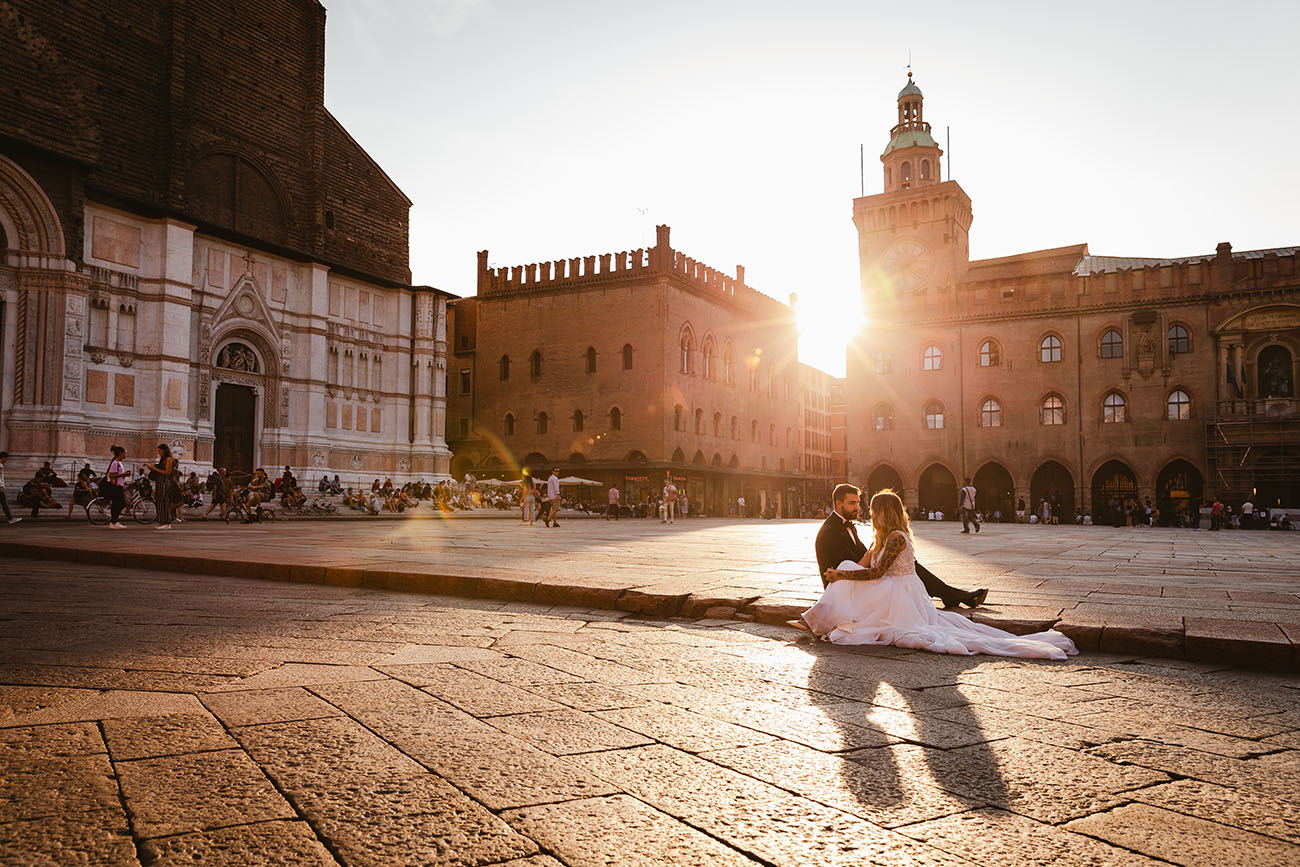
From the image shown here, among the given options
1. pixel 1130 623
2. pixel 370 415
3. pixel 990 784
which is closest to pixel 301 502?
pixel 370 415

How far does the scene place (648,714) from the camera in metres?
3.38

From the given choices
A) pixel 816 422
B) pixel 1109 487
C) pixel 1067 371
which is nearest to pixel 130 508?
pixel 1067 371

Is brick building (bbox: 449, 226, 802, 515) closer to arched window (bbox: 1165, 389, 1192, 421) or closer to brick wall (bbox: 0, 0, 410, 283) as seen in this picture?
brick wall (bbox: 0, 0, 410, 283)

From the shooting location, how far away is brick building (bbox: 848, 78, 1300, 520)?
3544cm

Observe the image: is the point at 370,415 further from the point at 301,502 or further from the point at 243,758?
the point at 243,758

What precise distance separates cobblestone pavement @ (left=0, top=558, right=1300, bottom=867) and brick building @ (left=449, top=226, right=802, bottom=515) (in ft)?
120

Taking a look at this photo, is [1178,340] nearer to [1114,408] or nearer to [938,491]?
[1114,408]

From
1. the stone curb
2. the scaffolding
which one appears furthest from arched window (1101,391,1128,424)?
the stone curb

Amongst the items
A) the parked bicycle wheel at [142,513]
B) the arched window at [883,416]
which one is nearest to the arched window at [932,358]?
the arched window at [883,416]

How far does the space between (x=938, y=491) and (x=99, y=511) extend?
114ft

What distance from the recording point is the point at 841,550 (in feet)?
21.0

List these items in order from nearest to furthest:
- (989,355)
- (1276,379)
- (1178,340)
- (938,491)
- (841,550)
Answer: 1. (841,550)
2. (1276,379)
3. (1178,340)
4. (989,355)
5. (938,491)

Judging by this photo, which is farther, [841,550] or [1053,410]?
[1053,410]

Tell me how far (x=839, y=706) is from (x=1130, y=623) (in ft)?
9.01
